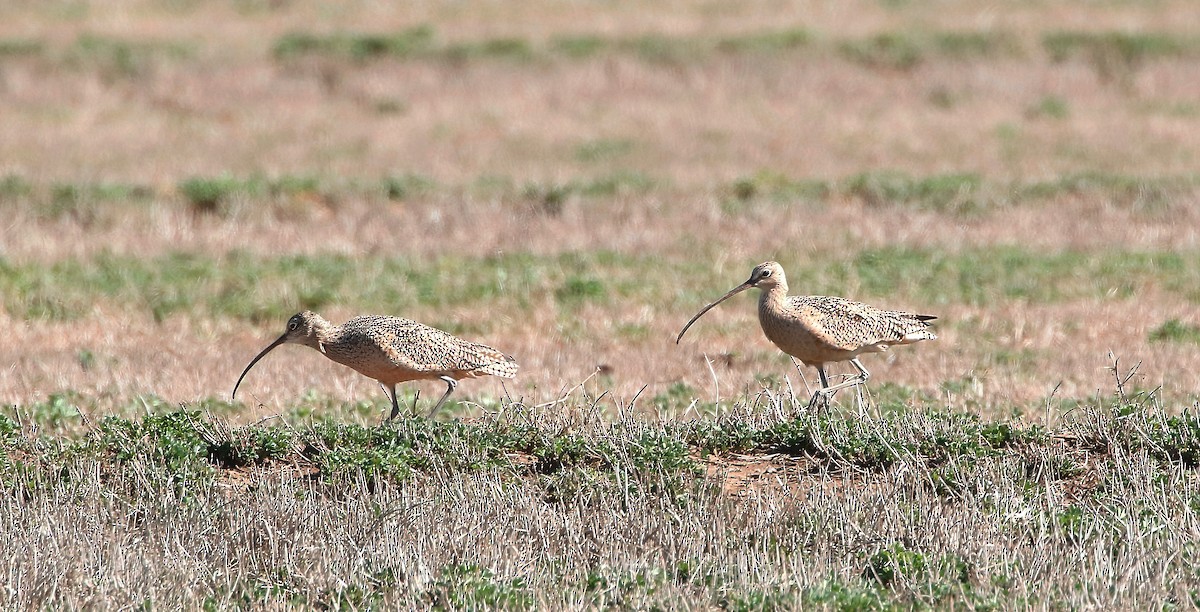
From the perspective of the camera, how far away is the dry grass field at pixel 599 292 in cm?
656

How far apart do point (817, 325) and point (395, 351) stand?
97.0 inches

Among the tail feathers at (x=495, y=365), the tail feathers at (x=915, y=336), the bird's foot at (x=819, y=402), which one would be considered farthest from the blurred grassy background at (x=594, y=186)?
the bird's foot at (x=819, y=402)

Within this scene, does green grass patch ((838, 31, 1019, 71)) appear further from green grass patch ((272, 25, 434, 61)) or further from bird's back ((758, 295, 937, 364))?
bird's back ((758, 295, 937, 364))

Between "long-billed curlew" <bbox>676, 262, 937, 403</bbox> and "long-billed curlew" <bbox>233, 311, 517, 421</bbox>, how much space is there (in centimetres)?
133

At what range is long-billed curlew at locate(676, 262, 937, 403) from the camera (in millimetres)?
9312

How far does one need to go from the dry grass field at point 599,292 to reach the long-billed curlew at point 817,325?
0.42 meters

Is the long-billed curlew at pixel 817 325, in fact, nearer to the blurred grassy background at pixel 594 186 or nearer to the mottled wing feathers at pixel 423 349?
the blurred grassy background at pixel 594 186

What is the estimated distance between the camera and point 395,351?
8.84m

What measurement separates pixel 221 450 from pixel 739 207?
10733mm

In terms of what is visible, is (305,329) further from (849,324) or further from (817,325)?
(849,324)

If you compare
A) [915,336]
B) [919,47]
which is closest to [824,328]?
[915,336]

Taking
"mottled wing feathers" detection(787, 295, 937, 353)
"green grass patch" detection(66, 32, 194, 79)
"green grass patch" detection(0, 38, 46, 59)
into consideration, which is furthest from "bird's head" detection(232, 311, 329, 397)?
"green grass patch" detection(0, 38, 46, 59)

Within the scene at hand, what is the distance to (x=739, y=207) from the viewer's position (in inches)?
705

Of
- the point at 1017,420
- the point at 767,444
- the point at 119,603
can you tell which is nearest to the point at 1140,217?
the point at 1017,420
